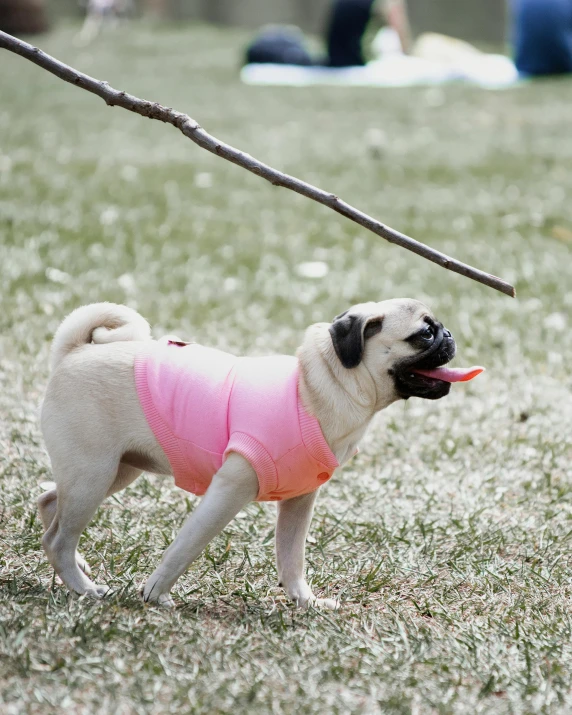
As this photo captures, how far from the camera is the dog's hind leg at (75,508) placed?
308 cm

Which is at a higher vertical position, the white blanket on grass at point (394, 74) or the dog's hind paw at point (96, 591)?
the dog's hind paw at point (96, 591)

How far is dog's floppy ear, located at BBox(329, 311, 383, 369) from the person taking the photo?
305cm

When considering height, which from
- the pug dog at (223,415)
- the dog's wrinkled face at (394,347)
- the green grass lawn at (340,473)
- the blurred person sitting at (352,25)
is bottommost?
the blurred person sitting at (352,25)

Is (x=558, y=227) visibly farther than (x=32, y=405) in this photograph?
Yes

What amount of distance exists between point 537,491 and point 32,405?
7.67 feet

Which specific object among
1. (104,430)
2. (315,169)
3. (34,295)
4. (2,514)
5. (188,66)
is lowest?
(188,66)

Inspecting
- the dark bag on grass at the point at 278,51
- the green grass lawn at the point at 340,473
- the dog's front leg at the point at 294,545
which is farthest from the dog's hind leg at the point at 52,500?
the dark bag on grass at the point at 278,51

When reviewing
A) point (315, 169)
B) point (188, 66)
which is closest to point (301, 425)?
point (315, 169)

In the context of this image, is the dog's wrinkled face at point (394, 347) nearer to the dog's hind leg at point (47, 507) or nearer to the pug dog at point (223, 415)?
the pug dog at point (223, 415)

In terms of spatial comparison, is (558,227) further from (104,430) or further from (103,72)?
(103,72)

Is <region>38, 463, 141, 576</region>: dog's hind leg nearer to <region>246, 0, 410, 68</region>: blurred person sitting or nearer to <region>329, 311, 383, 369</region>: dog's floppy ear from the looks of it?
<region>329, 311, 383, 369</region>: dog's floppy ear

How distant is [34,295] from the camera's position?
20.5 feet

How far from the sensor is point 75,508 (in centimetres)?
309

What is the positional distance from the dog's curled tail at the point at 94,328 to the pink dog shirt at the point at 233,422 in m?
0.22
